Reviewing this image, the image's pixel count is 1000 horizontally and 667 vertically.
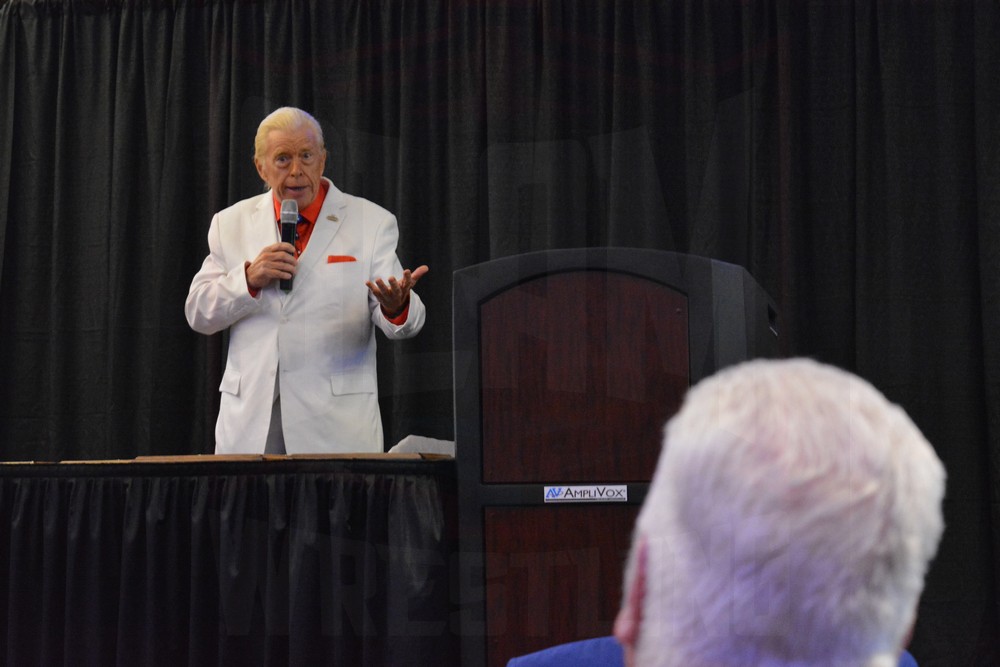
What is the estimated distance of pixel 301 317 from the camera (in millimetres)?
2859

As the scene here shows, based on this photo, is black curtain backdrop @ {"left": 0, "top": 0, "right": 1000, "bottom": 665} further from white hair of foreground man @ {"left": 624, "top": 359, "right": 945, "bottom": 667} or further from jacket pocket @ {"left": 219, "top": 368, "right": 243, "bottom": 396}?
white hair of foreground man @ {"left": 624, "top": 359, "right": 945, "bottom": 667}

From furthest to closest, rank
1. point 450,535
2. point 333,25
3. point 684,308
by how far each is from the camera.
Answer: point 333,25 < point 450,535 < point 684,308

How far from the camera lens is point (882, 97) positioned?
3.85m

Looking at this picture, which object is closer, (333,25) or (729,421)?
(729,421)

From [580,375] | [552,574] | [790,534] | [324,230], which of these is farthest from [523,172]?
[790,534]

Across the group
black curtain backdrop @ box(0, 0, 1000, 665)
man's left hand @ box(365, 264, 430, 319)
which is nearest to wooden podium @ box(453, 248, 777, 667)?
man's left hand @ box(365, 264, 430, 319)

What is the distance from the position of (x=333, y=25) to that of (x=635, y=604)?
12.6ft

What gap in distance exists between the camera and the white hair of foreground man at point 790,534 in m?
0.55

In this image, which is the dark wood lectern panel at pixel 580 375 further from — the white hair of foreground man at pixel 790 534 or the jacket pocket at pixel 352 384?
the white hair of foreground man at pixel 790 534

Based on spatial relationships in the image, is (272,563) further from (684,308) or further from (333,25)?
(333,25)

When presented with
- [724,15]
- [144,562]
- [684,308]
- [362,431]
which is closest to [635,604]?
[684,308]

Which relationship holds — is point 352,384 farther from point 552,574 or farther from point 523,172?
point 523,172

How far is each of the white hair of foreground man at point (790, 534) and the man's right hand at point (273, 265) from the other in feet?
7.04

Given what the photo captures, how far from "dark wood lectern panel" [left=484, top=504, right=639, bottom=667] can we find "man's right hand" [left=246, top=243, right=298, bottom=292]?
1.04 m
